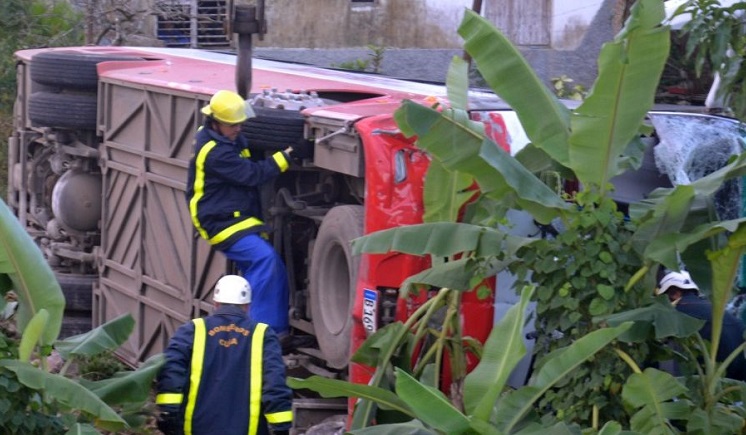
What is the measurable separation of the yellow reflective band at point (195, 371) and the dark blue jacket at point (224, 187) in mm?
1971

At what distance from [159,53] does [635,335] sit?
7.14 meters

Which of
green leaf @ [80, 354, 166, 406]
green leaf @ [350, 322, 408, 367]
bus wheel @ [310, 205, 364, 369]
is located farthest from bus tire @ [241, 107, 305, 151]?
green leaf @ [80, 354, 166, 406]

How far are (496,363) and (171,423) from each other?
163cm

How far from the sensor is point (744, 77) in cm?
577

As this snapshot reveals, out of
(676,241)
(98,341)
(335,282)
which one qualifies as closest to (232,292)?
(98,341)

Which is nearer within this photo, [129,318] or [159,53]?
[129,318]

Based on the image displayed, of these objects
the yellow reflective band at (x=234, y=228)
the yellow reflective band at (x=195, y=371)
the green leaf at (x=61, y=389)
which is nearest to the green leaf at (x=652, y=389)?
the yellow reflective band at (x=195, y=371)

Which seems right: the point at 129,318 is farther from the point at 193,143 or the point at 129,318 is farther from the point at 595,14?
the point at 595,14

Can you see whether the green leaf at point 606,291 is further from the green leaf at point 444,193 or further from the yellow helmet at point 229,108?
the yellow helmet at point 229,108

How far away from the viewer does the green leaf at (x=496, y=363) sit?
194 inches

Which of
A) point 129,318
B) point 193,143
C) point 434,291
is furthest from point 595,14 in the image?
point 129,318

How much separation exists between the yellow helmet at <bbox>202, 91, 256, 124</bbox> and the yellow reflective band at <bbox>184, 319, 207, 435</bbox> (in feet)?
6.94

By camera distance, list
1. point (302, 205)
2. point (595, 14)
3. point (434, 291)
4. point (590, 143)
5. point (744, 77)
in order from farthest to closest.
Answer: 1. point (595, 14)
2. point (302, 205)
3. point (434, 291)
4. point (744, 77)
5. point (590, 143)

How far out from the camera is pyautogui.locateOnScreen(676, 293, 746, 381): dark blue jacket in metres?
5.99
